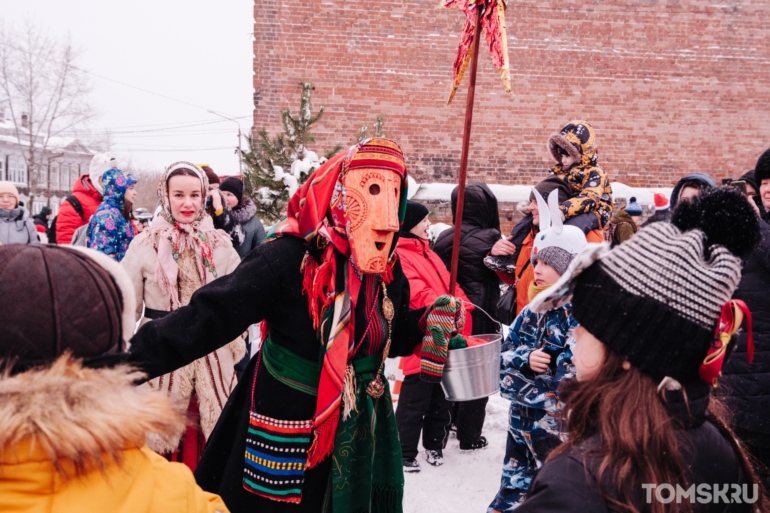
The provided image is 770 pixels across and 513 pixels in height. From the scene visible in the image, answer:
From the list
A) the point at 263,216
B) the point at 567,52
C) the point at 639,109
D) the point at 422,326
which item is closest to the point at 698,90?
the point at 639,109

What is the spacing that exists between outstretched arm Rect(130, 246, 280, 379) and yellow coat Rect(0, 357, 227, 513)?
84cm

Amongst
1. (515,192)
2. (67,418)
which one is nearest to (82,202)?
(67,418)

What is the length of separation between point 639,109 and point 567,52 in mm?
1807

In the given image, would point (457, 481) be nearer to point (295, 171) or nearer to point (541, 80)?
point (295, 171)

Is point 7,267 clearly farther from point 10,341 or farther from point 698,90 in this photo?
point 698,90

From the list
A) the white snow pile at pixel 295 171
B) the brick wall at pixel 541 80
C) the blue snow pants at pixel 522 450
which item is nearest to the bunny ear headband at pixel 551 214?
the blue snow pants at pixel 522 450

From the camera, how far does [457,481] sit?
4434 millimetres

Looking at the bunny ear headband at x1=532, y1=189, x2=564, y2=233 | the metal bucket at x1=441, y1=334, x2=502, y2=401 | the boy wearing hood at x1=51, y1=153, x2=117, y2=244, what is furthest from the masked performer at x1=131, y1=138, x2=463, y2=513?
the boy wearing hood at x1=51, y1=153, x2=117, y2=244

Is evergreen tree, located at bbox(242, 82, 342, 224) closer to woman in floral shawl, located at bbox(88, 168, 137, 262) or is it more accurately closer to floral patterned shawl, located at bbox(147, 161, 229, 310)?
woman in floral shawl, located at bbox(88, 168, 137, 262)

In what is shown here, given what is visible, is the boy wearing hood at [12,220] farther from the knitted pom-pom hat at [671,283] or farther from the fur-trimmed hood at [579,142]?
the knitted pom-pom hat at [671,283]

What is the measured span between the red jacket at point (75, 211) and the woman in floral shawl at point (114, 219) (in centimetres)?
125

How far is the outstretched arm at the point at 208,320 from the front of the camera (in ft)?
6.70

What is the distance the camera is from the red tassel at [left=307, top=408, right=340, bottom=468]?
2.22m

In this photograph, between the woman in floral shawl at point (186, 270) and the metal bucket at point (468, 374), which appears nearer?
the metal bucket at point (468, 374)
